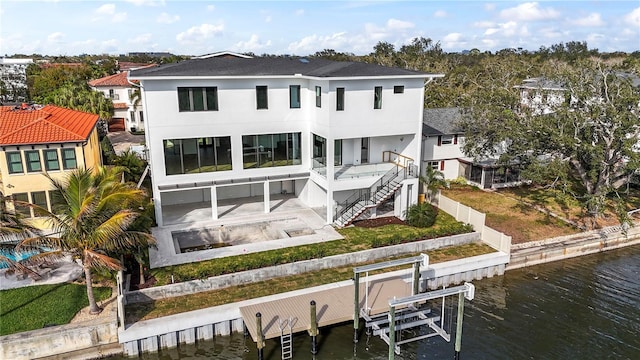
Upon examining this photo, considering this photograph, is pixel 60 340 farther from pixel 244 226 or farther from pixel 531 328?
pixel 531 328

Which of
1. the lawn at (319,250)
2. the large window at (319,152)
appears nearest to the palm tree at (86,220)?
the lawn at (319,250)

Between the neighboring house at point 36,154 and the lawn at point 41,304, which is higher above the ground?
the neighboring house at point 36,154

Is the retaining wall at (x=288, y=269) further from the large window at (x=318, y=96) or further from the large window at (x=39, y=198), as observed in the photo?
the large window at (x=318, y=96)

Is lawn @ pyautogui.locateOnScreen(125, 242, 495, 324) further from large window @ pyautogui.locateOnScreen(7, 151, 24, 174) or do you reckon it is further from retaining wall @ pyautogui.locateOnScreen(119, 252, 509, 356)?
large window @ pyautogui.locateOnScreen(7, 151, 24, 174)

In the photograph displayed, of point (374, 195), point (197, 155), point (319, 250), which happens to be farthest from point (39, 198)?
point (374, 195)

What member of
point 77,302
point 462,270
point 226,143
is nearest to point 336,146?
point 226,143

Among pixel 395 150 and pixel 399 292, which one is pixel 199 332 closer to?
pixel 399 292
